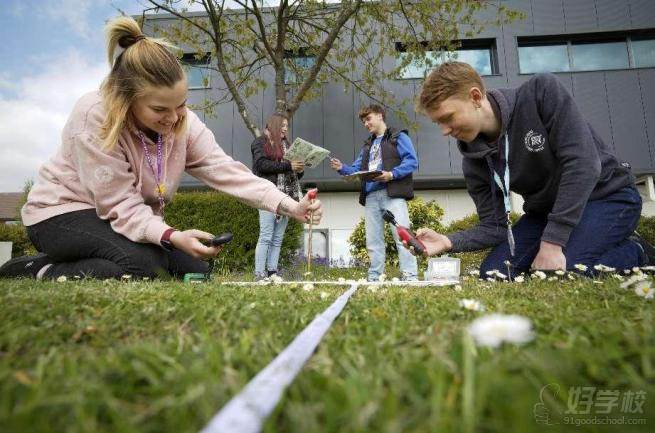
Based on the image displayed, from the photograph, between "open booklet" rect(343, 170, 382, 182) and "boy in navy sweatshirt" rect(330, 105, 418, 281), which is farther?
"boy in navy sweatshirt" rect(330, 105, 418, 281)

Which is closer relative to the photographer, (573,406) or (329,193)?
(573,406)

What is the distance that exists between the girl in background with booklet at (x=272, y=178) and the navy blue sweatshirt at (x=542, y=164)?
8.03ft

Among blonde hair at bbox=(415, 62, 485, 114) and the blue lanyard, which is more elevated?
blonde hair at bbox=(415, 62, 485, 114)

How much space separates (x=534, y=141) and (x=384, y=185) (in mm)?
2114

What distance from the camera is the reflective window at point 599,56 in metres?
11.5

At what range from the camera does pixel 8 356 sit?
2.78ft

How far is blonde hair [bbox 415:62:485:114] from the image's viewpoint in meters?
2.78

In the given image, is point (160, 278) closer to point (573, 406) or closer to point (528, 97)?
point (573, 406)

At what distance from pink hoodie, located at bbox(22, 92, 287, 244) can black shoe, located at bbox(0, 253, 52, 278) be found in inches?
14.4

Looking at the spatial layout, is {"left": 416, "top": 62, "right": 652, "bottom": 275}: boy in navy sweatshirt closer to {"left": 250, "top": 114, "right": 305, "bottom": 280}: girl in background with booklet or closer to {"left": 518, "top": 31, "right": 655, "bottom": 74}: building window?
{"left": 250, "top": 114, "right": 305, "bottom": 280}: girl in background with booklet

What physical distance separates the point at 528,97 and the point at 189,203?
253 inches

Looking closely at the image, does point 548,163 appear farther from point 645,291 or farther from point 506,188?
point 645,291

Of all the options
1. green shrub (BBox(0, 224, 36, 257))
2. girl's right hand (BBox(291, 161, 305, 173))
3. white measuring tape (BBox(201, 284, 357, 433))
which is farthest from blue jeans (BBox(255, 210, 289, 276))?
green shrub (BBox(0, 224, 36, 257))

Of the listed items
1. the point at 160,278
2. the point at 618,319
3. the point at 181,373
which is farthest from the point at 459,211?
the point at 181,373
